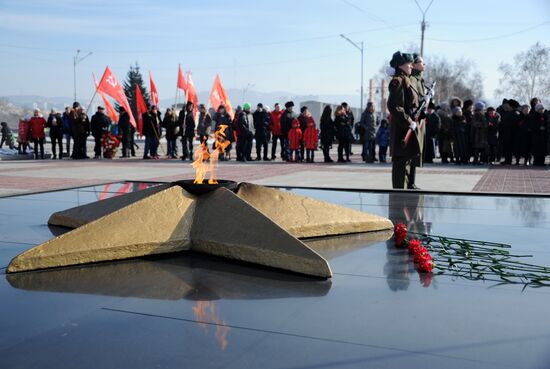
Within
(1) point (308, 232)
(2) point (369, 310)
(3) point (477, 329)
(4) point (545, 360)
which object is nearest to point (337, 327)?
(2) point (369, 310)

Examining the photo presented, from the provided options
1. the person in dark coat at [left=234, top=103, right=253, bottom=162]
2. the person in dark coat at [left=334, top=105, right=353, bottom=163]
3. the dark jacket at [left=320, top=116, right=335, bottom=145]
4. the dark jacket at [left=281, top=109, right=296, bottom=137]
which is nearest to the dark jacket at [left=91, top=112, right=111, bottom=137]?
the person in dark coat at [left=234, top=103, right=253, bottom=162]

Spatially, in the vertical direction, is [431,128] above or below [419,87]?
below

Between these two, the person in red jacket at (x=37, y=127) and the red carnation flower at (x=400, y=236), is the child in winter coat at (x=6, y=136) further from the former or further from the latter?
the red carnation flower at (x=400, y=236)

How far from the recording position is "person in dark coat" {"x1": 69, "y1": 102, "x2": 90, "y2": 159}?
19.1 metres

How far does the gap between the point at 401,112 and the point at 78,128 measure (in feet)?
45.5

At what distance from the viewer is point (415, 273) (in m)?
4.01

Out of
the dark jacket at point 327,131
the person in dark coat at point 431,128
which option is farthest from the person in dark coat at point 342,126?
the person in dark coat at point 431,128

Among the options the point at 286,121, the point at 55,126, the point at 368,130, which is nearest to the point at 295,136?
the point at 286,121

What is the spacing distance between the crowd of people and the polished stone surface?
35.1 ft

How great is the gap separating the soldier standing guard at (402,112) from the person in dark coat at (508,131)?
876 cm

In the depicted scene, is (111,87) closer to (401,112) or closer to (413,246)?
(401,112)

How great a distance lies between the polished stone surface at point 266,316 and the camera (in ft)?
8.48

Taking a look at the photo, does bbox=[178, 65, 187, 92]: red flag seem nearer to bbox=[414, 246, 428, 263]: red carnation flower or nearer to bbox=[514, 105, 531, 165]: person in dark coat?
bbox=[514, 105, 531, 165]: person in dark coat

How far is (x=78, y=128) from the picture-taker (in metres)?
19.1
